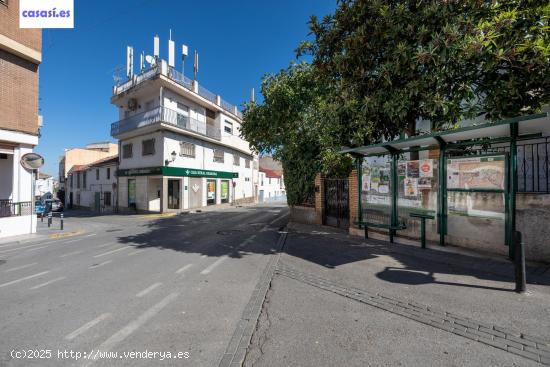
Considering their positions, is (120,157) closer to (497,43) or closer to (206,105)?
(206,105)

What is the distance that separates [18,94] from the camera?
12.1 m

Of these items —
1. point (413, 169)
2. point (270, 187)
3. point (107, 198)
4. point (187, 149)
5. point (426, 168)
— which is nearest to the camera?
point (426, 168)

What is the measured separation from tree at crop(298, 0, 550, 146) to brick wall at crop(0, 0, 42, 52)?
14.2m

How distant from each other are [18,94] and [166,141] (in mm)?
9736

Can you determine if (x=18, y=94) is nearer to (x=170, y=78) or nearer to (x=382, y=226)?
(x=170, y=78)

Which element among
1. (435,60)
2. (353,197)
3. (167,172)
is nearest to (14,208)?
(167,172)

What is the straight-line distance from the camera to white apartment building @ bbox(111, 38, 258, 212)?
70.1ft

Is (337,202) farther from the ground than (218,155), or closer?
closer

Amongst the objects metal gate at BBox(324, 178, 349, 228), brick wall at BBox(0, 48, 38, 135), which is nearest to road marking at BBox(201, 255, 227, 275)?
metal gate at BBox(324, 178, 349, 228)

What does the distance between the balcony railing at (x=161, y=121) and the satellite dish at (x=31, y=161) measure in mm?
9347

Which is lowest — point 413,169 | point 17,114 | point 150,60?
point 413,169

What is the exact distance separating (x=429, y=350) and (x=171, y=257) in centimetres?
633

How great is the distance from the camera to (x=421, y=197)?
7707 millimetres

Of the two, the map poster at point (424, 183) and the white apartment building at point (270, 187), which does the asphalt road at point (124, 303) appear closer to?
the map poster at point (424, 183)
